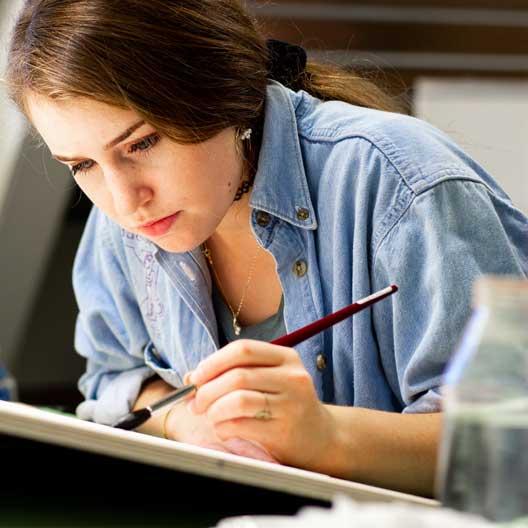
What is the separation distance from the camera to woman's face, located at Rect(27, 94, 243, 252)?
1.18m

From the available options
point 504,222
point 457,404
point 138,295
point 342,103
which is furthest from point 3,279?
point 457,404

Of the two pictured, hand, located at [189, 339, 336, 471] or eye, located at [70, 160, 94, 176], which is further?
eye, located at [70, 160, 94, 176]

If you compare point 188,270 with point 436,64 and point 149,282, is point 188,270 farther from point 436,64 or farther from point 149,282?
point 436,64

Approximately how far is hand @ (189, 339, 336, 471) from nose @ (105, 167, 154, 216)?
10.6 inches

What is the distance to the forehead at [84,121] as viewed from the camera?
1169mm

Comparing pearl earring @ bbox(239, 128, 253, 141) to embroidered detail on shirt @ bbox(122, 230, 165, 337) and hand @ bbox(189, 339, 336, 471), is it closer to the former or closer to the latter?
embroidered detail on shirt @ bbox(122, 230, 165, 337)

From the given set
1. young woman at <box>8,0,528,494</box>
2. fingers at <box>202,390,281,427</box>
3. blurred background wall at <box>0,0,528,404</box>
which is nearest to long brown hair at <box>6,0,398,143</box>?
young woman at <box>8,0,528,494</box>

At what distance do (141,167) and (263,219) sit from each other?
0.71ft

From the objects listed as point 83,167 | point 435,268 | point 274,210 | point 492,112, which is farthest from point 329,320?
point 492,112

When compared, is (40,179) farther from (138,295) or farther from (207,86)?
(207,86)

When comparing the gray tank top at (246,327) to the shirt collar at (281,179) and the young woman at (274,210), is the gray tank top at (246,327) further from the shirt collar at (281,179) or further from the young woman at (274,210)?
the shirt collar at (281,179)

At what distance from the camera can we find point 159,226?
127 centimetres

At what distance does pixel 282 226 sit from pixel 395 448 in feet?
1.24

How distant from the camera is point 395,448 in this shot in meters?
1.08
